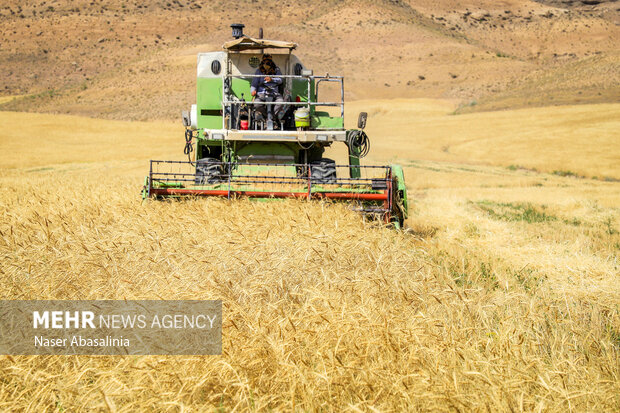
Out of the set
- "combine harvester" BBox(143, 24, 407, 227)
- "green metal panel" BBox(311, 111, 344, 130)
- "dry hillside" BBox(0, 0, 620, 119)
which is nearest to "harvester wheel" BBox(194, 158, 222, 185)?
"combine harvester" BBox(143, 24, 407, 227)

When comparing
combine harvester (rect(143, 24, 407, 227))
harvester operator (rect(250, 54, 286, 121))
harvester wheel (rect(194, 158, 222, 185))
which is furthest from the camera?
harvester operator (rect(250, 54, 286, 121))

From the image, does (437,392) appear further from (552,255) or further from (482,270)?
(552,255)

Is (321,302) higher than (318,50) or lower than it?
lower

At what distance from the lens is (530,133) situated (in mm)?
36250

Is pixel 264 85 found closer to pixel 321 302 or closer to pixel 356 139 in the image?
pixel 356 139

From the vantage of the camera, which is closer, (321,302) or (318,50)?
(321,302)

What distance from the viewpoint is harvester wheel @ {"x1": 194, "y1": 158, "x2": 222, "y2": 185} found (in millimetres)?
10172

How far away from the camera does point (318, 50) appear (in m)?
80.2
